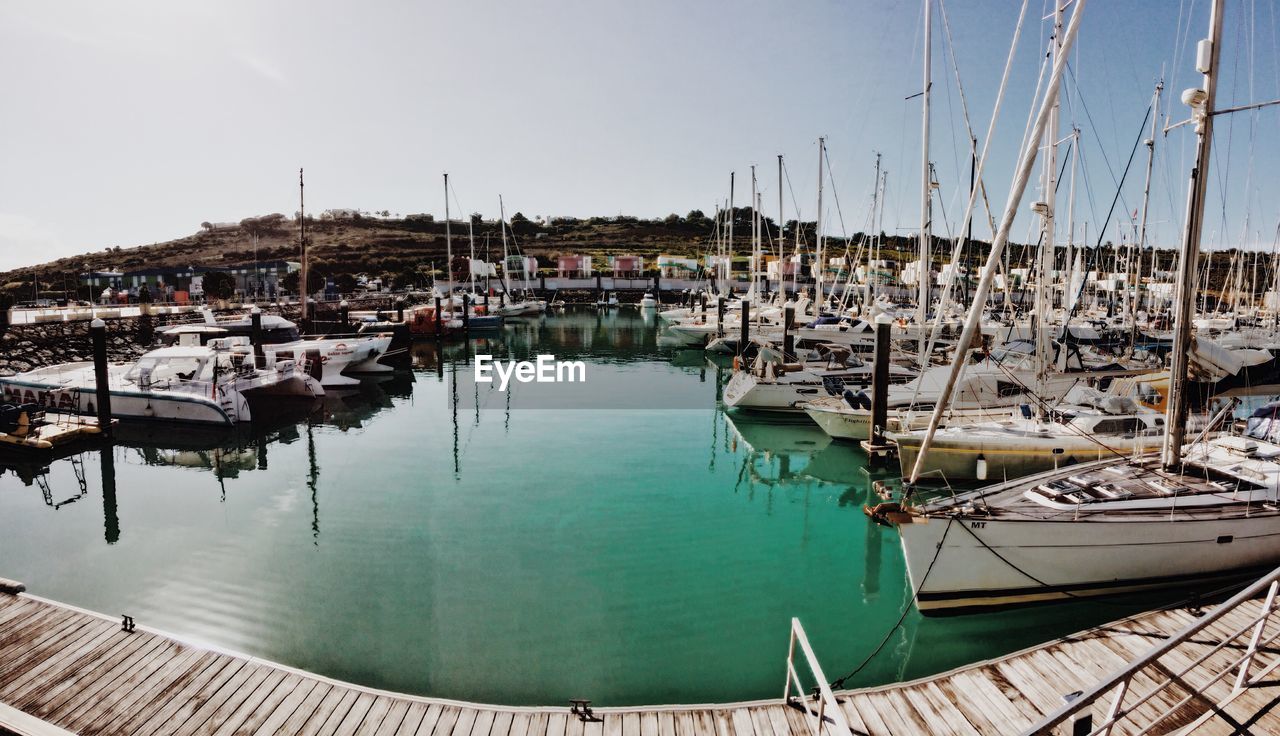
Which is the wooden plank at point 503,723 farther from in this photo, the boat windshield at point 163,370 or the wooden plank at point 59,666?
the boat windshield at point 163,370

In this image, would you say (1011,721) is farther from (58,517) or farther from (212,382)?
(212,382)

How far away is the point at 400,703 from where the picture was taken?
24.1 ft

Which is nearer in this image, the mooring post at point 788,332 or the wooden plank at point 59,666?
the wooden plank at point 59,666

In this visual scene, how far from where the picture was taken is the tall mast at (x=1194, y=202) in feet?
31.4

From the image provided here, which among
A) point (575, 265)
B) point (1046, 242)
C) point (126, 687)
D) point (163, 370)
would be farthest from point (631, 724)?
point (575, 265)

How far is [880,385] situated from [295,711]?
629 inches

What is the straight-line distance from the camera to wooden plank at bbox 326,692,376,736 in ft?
22.6

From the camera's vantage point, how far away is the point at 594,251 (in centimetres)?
14412

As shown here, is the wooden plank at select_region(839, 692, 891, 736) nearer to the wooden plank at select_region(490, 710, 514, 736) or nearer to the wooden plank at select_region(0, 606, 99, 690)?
the wooden plank at select_region(490, 710, 514, 736)

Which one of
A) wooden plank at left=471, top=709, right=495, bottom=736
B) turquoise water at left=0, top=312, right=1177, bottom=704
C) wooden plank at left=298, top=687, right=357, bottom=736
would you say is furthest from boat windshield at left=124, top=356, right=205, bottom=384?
wooden plank at left=471, top=709, right=495, bottom=736

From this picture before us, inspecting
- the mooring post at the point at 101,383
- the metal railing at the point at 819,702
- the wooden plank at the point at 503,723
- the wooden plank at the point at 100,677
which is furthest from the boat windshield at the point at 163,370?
the metal railing at the point at 819,702

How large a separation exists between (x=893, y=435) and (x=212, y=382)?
→ 948 inches

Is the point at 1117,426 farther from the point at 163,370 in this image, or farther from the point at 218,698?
the point at 163,370

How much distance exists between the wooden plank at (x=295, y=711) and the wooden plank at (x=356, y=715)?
392 millimetres
